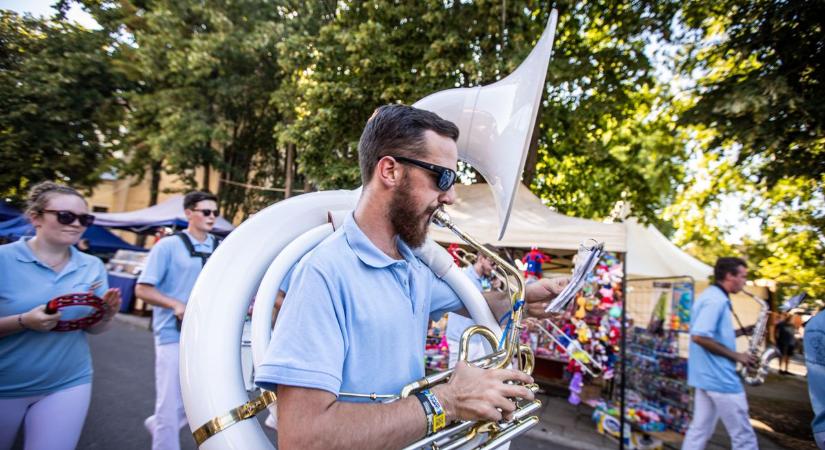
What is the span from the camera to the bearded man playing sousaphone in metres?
0.96

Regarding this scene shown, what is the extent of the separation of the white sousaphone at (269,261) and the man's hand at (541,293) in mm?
183

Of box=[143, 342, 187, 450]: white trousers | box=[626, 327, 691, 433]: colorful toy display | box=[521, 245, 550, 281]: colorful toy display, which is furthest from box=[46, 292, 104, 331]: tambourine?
box=[626, 327, 691, 433]: colorful toy display

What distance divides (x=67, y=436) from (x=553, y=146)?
857 cm

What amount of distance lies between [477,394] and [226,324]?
776 millimetres

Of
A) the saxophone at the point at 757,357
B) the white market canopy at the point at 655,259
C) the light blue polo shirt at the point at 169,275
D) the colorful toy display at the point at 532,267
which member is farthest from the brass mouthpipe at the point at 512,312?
the white market canopy at the point at 655,259

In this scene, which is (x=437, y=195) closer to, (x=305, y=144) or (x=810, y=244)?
(x=305, y=144)

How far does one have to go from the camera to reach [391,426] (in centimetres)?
101

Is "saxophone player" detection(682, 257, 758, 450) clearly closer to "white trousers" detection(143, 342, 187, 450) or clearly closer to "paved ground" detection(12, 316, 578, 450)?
"paved ground" detection(12, 316, 578, 450)

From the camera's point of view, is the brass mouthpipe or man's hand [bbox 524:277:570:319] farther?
man's hand [bbox 524:277:570:319]

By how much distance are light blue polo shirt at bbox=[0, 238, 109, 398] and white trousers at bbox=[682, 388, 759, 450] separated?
4.61 m

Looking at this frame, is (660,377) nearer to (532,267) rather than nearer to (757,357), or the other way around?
(757,357)

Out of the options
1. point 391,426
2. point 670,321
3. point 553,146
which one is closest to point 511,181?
point 391,426

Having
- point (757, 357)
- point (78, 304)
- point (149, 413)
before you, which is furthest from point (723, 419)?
point (149, 413)

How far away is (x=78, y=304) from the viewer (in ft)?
6.78
